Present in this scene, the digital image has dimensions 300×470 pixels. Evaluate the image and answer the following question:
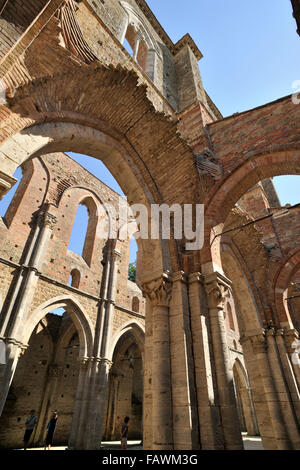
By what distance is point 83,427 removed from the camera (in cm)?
945

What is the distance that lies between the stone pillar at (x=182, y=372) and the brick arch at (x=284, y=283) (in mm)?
5291

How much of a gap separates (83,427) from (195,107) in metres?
11.1

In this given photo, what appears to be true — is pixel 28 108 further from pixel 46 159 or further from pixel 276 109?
pixel 46 159

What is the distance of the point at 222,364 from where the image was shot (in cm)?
383

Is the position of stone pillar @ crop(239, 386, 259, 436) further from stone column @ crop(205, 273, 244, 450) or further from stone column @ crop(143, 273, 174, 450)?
stone column @ crop(143, 273, 174, 450)

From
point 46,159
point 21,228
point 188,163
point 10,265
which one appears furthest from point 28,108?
point 46,159

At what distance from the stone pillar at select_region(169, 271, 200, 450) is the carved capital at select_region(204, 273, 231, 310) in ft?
1.26

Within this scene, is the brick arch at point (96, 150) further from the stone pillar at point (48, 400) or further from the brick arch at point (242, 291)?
the stone pillar at point (48, 400)

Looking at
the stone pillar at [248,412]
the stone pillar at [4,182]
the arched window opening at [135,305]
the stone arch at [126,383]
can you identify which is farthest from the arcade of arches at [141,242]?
the stone pillar at [248,412]

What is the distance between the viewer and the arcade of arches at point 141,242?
3553 mm

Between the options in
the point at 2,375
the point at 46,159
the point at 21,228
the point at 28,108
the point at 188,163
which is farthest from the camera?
the point at 46,159

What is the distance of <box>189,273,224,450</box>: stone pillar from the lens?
330 centimetres

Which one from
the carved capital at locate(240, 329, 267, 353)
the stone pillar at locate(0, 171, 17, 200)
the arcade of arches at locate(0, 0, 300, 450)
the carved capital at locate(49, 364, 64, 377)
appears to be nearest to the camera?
the stone pillar at locate(0, 171, 17, 200)

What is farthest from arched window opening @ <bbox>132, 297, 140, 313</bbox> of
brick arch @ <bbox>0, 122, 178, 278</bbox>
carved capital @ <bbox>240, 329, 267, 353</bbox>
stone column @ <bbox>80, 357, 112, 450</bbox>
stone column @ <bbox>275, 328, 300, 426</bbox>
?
brick arch @ <bbox>0, 122, 178, 278</bbox>
